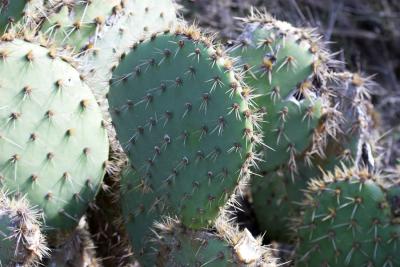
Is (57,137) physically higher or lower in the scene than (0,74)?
lower

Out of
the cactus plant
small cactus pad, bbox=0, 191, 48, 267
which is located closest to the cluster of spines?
the cactus plant

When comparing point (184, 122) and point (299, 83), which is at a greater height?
point (184, 122)

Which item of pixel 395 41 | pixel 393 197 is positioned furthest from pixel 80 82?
pixel 395 41

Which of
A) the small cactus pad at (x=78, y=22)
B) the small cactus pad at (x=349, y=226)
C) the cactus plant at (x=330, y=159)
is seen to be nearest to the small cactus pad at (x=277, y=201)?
the cactus plant at (x=330, y=159)

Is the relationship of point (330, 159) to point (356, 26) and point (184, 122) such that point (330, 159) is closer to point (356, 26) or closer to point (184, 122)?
point (184, 122)

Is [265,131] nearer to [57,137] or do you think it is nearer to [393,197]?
[393,197]

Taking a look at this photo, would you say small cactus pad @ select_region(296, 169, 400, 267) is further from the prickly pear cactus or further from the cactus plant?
the prickly pear cactus

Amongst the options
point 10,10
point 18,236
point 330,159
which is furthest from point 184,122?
point 330,159

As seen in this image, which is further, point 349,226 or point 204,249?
point 349,226
